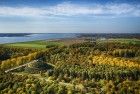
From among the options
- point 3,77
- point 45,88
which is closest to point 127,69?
point 45,88

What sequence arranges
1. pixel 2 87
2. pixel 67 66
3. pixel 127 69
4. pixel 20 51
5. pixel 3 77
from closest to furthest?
1. pixel 2 87
2. pixel 3 77
3. pixel 127 69
4. pixel 67 66
5. pixel 20 51

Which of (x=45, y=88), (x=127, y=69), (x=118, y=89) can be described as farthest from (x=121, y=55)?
(x=45, y=88)

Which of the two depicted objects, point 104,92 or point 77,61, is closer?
point 104,92

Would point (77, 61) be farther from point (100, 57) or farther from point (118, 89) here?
point (118, 89)

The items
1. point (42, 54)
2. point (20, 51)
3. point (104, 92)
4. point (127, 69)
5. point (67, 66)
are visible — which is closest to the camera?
point (104, 92)

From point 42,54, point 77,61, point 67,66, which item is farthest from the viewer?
point 42,54

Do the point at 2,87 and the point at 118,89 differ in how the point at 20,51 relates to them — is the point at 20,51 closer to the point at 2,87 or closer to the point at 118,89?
the point at 2,87

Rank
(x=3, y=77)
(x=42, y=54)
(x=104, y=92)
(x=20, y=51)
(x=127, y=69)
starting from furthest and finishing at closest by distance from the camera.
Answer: (x=20, y=51), (x=42, y=54), (x=127, y=69), (x=3, y=77), (x=104, y=92)
